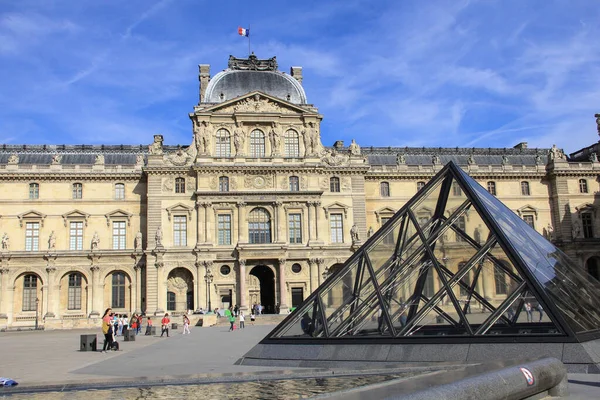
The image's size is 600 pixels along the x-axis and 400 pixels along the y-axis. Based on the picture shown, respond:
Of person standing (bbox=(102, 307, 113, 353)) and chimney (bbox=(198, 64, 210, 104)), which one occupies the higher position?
chimney (bbox=(198, 64, 210, 104))

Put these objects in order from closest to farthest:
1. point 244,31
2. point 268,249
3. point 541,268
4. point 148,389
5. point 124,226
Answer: point 148,389
point 541,268
point 268,249
point 124,226
point 244,31

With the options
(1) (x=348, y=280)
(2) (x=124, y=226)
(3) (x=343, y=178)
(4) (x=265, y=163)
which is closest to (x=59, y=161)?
(2) (x=124, y=226)

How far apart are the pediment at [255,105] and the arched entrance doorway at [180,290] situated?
12491 mm

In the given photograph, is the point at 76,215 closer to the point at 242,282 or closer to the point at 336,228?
the point at 242,282

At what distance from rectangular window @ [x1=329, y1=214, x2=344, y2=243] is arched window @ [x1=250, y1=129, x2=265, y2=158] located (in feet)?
24.0

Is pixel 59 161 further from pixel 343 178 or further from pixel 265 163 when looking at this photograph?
pixel 343 178

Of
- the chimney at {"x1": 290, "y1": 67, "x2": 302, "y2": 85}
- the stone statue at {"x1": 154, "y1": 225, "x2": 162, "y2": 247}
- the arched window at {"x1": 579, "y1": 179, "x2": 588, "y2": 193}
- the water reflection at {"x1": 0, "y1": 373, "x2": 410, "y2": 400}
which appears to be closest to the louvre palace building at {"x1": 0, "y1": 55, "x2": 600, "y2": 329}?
the stone statue at {"x1": 154, "y1": 225, "x2": 162, "y2": 247}

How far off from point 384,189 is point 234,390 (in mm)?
43136

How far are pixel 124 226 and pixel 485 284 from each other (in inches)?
1528

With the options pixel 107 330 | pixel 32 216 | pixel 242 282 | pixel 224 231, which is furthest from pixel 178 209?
pixel 107 330

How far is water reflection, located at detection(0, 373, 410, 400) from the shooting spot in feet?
35.6

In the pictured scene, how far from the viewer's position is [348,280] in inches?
670

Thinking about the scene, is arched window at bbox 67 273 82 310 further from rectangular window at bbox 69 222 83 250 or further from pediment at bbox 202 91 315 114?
pediment at bbox 202 91 315 114

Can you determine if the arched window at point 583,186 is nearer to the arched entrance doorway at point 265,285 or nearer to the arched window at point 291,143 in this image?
the arched window at point 291,143
